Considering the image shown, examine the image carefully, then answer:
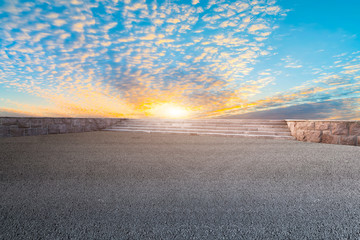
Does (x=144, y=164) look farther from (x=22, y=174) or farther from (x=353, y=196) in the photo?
(x=353, y=196)

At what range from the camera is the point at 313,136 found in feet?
28.9

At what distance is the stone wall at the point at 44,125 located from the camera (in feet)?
31.1

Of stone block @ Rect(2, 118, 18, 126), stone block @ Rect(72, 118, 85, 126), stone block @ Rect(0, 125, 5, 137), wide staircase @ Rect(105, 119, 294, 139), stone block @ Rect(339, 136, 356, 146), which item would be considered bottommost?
stone block @ Rect(339, 136, 356, 146)

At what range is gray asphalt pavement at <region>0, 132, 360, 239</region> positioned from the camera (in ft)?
6.72

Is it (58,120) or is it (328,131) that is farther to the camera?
(58,120)

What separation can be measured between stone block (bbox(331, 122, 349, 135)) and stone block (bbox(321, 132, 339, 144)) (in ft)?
0.54

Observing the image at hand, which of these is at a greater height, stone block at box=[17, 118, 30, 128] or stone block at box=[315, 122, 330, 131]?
stone block at box=[17, 118, 30, 128]

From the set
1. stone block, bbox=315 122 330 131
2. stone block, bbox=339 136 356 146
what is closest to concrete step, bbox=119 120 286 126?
stone block, bbox=315 122 330 131

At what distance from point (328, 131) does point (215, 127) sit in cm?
564

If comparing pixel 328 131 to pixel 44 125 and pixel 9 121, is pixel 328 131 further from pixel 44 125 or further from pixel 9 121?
pixel 9 121

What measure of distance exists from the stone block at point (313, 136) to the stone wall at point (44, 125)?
12.6 meters

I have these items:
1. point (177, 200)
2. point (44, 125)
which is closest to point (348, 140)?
point (177, 200)

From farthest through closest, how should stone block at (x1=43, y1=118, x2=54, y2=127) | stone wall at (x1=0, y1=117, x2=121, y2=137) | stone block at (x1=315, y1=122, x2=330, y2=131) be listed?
Answer: stone block at (x1=43, y1=118, x2=54, y2=127) < stone wall at (x1=0, y1=117, x2=121, y2=137) < stone block at (x1=315, y1=122, x2=330, y2=131)

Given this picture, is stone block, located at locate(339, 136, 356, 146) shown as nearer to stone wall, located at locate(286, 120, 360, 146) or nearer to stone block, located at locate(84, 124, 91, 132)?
stone wall, located at locate(286, 120, 360, 146)
